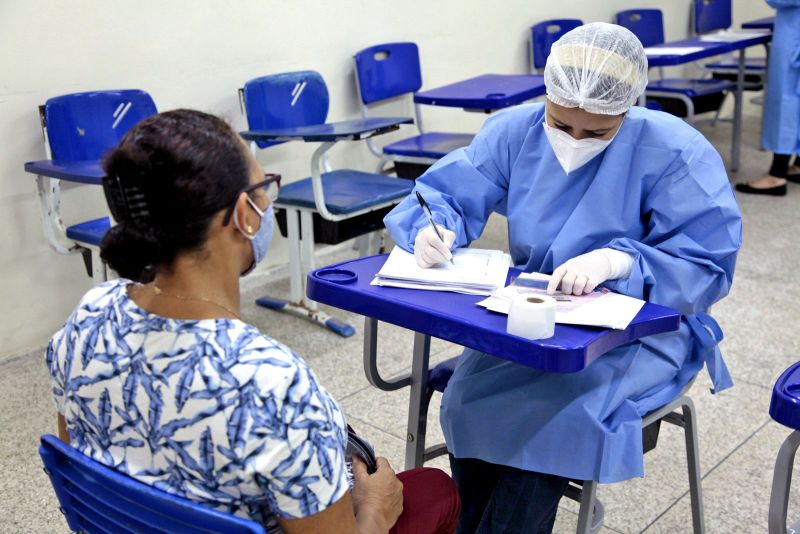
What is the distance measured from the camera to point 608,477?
143 centimetres

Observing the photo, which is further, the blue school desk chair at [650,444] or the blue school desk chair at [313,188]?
the blue school desk chair at [313,188]

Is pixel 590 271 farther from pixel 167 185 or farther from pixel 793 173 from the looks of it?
pixel 793 173

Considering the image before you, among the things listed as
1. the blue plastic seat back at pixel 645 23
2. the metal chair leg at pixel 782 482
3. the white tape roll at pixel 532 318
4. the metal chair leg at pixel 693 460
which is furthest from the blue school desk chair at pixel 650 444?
the blue plastic seat back at pixel 645 23

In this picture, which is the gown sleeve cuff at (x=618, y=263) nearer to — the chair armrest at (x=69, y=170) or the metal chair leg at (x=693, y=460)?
the metal chair leg at (x=693, y=460)

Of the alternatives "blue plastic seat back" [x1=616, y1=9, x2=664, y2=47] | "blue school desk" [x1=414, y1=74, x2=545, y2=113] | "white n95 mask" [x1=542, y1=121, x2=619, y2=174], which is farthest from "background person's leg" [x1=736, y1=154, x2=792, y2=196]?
"white n95 mask" [x1=542, y1=121, x2=619, y2=174]

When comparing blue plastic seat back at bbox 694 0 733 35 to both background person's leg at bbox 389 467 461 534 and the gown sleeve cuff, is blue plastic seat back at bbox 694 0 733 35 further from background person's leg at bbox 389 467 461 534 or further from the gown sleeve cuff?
background person's leg at bbox 389 467 461 534

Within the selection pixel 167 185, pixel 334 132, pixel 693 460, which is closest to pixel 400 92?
pixel 334 132

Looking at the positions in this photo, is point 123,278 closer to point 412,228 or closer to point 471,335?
point 471,335

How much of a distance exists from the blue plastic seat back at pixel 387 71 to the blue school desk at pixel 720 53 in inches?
43.7

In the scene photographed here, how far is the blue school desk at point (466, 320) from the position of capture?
4.00ft

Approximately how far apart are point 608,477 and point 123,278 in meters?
0.87

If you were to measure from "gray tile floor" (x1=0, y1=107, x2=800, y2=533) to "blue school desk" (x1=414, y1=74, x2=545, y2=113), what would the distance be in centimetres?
93

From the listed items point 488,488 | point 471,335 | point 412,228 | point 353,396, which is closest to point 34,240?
point 353,396

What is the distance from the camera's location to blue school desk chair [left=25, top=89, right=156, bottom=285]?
2.72 metres
